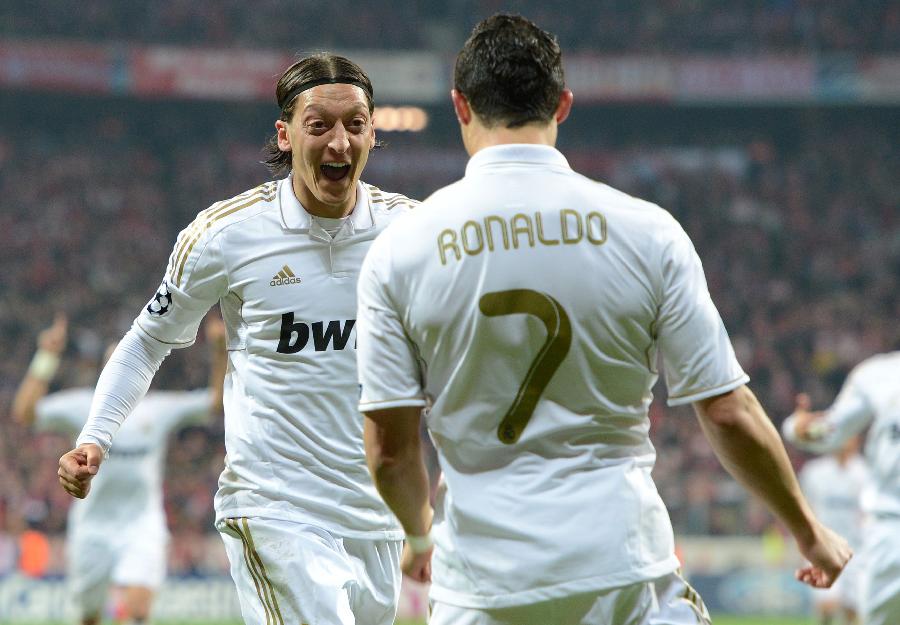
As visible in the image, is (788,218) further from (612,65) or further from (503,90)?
(503,90)

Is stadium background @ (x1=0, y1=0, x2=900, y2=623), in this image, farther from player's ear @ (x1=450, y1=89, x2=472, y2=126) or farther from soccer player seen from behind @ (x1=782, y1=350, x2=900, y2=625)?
player's ear @ (x1=450, y1=89, x2=472, y2=126)

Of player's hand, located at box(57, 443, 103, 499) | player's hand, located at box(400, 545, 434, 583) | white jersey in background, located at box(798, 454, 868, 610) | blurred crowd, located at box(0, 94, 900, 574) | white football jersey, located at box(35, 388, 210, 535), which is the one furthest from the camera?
blurred crowd, located at box(0, 94, 900, 574)

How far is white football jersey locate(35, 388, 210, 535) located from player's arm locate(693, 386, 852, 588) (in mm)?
7623

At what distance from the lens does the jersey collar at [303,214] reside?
5.03 m

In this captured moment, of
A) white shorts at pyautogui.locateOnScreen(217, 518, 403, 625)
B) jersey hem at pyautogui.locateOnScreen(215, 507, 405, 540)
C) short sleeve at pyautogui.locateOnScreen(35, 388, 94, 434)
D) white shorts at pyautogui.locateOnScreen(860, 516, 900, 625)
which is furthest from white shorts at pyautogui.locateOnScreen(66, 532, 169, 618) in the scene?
jersey hem at pyautogui.locateOnScreen(215, 507, 405, 540)

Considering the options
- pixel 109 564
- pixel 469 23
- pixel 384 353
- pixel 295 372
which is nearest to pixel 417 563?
pixel 384 353

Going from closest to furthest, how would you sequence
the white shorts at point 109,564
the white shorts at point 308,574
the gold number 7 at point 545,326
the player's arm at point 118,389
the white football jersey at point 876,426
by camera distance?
1. the gold number 7 at point 545,326
2. the white shorts at point 308,574
3. the player's arm at point 118,389
4. the white football jersey at point 876,426
5. the white shorts at point 109,564

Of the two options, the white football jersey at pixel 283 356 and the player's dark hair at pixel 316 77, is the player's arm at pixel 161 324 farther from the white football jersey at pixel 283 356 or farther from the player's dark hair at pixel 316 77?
the player's dark hair at pixel 316 77

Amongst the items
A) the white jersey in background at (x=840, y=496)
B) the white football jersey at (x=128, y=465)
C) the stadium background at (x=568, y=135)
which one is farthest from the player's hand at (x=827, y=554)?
the stadium background at (x=568, y=135)

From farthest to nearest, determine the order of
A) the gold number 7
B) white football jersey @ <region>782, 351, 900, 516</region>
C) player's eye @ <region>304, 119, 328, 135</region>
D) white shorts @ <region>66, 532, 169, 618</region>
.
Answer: white shorts @ <region>66, 532, 169, 618</region>, white football jersey @ <region>782, 351, 900, 516</region>, player's eye @ <region>304, 119, 328, 135</region>, the gold number 7

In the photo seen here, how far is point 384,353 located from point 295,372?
1.65 m

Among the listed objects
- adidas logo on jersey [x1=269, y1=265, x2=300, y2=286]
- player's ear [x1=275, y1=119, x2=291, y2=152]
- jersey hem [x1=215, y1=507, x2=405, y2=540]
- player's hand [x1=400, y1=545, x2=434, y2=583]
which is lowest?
jersey hem [x1=215, y1=507, x2=405, y2=540]

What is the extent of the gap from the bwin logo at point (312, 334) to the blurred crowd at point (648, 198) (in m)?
14.1

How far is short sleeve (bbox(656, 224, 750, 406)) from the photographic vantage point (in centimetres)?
311
